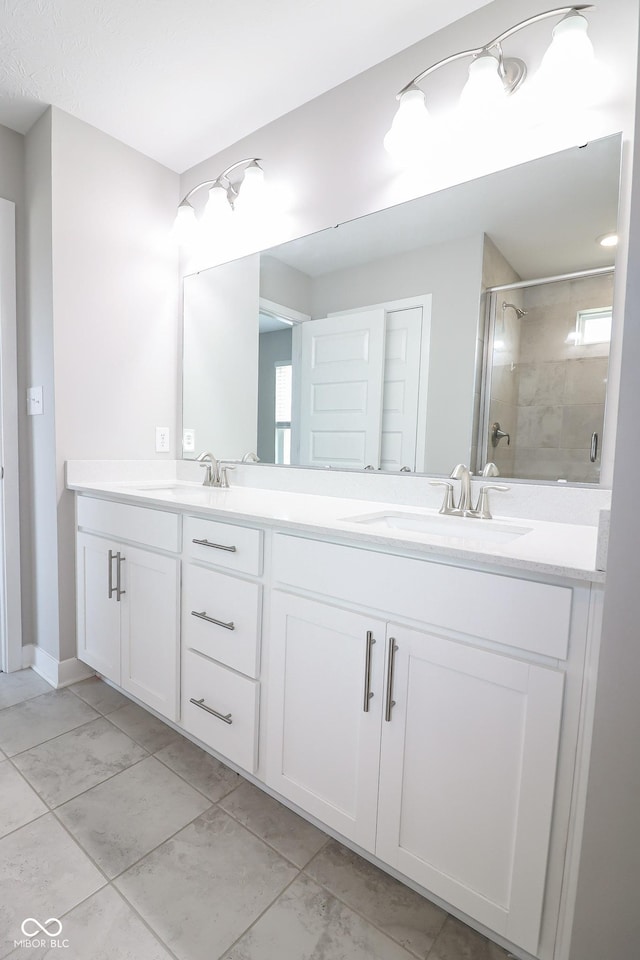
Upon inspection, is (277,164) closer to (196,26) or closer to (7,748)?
(196,26)

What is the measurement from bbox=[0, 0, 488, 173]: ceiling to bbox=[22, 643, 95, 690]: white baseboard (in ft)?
7.42

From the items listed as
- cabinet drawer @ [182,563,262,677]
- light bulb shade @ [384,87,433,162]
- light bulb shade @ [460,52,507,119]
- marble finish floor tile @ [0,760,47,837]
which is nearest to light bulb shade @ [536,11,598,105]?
light bulb shade @ [460,52,507,119]

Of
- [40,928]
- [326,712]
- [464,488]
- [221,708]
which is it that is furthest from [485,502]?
[40,928]

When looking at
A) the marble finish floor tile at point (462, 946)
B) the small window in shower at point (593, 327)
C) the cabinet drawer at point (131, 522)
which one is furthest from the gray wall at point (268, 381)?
the marble finish floor tile at point (462, 946)

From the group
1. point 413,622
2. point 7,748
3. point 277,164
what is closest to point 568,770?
point 413,622

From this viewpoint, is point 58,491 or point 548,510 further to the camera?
point 58,491

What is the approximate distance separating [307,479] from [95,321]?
1.16m

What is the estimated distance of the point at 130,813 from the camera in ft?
4.26

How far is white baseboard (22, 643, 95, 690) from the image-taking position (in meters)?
1.97

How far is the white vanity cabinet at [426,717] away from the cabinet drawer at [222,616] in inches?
3.4

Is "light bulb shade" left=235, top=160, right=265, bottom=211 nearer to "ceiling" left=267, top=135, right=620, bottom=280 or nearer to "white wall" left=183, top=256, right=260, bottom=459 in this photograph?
"white wall" left=183, top=256, right=260, bottom=459

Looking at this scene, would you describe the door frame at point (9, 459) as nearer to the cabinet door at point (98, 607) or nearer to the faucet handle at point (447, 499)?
the cabinet door at point (98, 607)

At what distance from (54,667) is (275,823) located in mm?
1257

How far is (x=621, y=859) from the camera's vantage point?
72 cm
